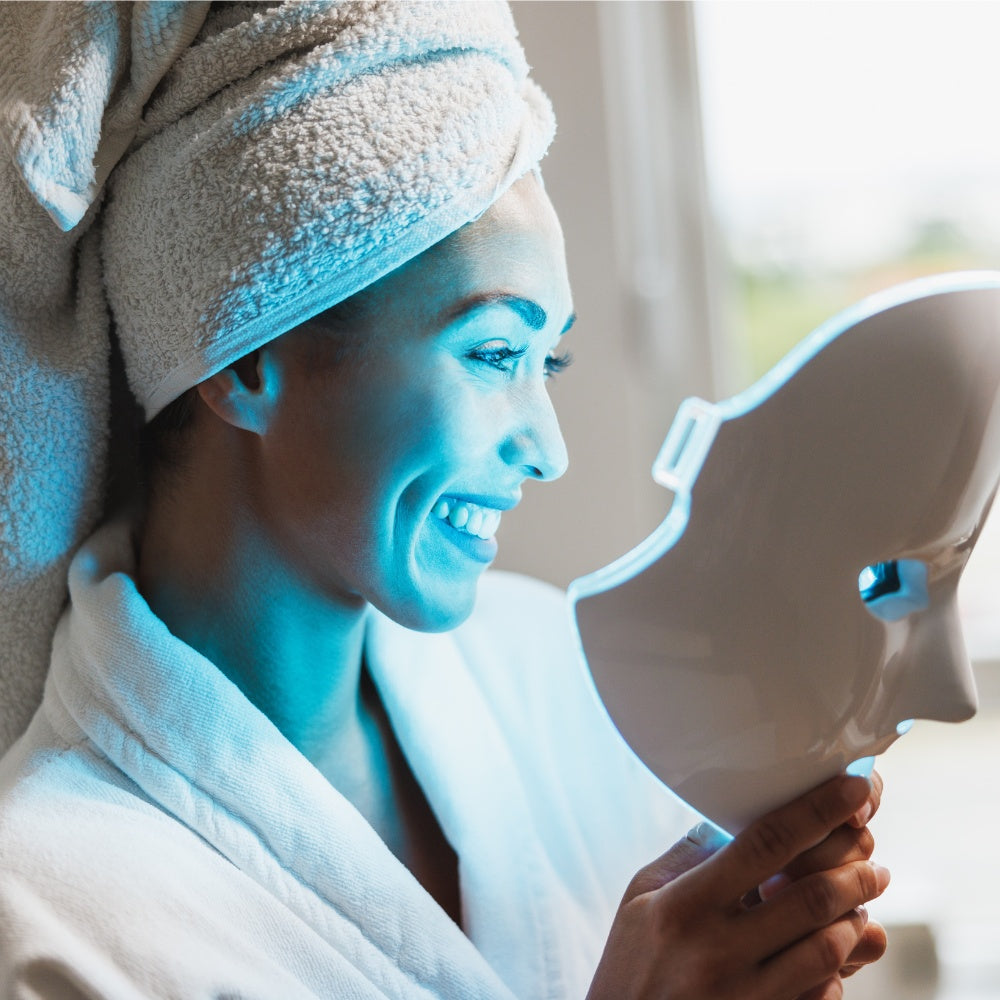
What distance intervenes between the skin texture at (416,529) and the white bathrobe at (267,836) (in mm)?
64

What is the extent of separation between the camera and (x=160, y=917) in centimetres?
63

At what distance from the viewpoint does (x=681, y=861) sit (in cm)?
66

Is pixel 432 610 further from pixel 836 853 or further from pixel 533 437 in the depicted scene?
pixel 836 853

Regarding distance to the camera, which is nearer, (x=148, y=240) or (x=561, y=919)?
(x=148, y=240)

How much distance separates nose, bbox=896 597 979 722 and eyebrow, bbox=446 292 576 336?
31 centimetres

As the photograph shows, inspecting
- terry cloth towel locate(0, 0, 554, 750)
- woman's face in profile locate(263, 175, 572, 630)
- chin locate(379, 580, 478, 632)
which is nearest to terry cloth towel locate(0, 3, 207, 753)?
terry cloth towel locate(0, 0, 554, 750)

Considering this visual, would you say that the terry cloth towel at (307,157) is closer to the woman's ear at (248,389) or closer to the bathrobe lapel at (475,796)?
the woman's ear at (248,389)

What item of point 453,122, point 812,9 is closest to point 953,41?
point 812,9

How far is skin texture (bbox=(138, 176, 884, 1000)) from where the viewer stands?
0.60 meters

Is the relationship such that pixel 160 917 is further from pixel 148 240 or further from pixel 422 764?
pixel 148 240

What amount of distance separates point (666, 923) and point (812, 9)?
0.88 meters

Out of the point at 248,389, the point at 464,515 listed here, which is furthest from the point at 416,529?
the point at 248,389

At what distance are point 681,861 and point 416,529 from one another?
0.27 m

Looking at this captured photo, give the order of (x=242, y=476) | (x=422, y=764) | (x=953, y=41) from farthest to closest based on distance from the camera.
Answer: (x=953, y=41)
(x=422, y=764)
(x=242, y=476)
